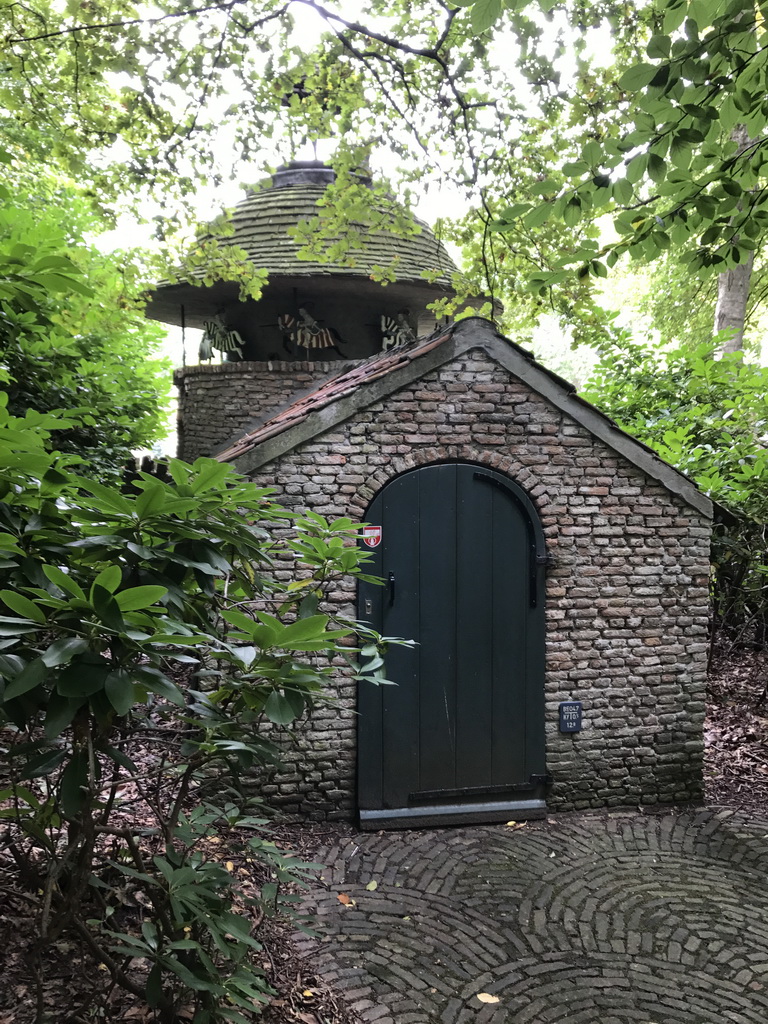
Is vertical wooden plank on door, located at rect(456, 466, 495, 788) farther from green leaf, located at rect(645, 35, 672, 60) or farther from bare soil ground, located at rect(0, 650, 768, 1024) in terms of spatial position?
green leaf, located at rect(645, 35, 672, 60)

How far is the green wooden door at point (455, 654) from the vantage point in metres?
5.28

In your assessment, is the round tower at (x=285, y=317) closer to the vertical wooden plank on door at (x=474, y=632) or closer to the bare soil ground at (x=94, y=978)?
the vertical wooden plank on door at (x=474, y=632)

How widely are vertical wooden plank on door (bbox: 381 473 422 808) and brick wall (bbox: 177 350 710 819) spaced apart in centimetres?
23

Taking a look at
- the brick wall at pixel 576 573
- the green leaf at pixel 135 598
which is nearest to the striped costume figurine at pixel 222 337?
the brick wall at pixel 576 573

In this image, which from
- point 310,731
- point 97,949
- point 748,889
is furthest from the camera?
point 310,731

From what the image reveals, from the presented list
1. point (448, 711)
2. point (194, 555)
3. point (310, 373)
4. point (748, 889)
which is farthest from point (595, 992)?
point (310, 373)

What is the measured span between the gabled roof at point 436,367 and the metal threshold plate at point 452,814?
2.83 meters

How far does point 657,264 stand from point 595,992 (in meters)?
14.2

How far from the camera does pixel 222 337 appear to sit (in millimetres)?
10445

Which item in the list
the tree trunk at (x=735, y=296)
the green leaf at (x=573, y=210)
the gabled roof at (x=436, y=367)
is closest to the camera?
the green leaf at (x=573, y=210)

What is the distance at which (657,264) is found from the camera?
47.2 ft

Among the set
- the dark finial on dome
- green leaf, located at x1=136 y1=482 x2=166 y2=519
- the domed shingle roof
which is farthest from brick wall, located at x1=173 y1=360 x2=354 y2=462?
green leaf, located at x1=136 y1=482 x2=166 y2=519

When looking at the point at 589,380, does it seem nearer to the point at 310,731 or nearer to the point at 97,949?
the point at 310,731

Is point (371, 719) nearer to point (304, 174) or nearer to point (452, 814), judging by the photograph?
point (452, 814)
